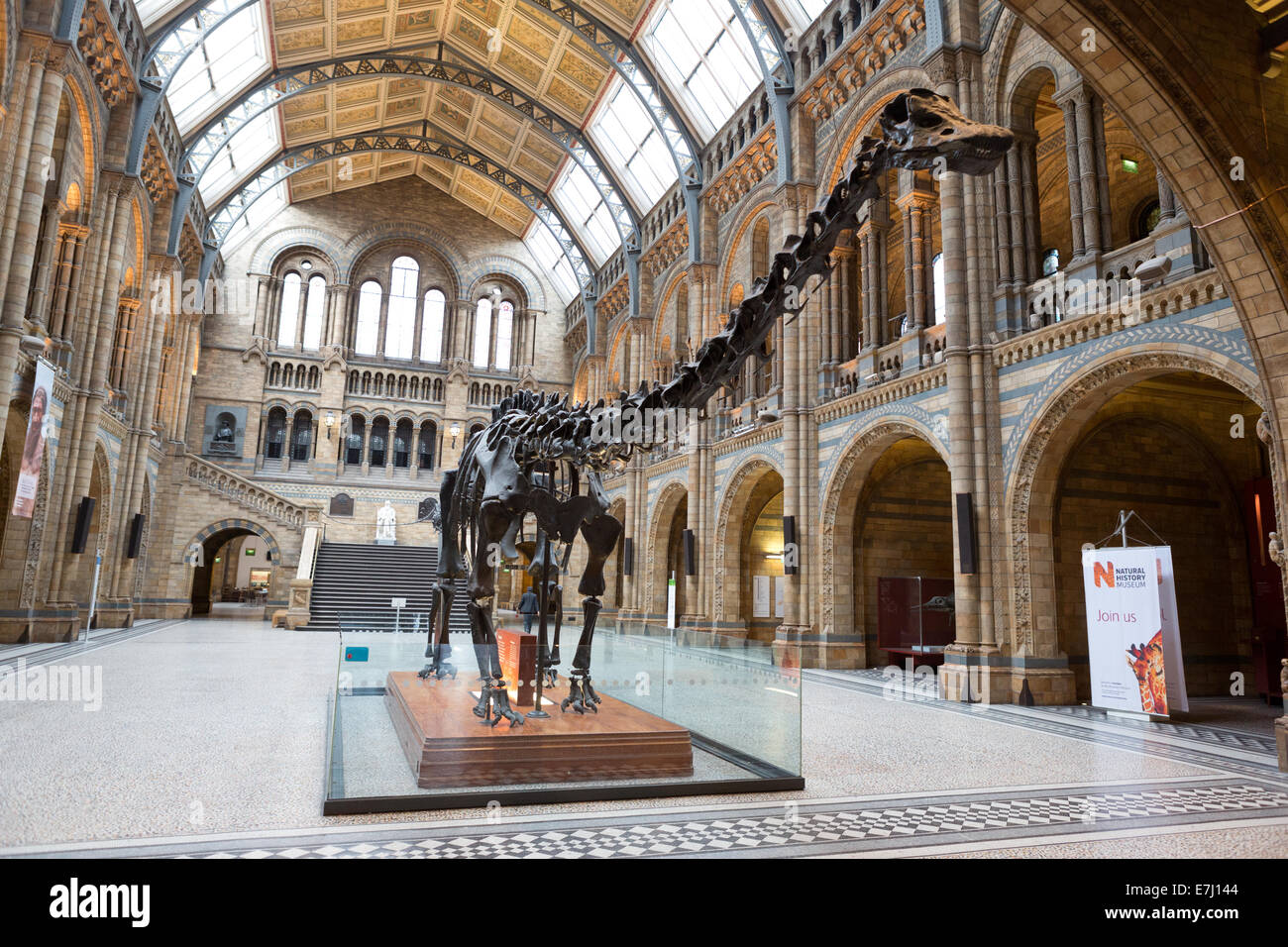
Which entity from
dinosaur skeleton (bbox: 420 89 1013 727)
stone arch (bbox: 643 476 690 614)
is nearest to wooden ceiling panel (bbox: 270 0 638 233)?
stone arch (bbox: 643 476 690 614)

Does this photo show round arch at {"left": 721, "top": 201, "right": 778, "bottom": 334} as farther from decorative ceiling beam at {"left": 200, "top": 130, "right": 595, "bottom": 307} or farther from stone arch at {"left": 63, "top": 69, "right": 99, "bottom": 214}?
stone arch at {"left": 63, "top": 69, "right": 99, "bottom": 214}

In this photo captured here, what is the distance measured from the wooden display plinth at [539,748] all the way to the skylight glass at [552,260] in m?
32.6

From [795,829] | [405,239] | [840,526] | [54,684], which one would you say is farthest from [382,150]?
[795,829]

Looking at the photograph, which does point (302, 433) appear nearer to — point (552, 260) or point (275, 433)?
point (275, 433)

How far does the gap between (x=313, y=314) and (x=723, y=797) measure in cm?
3507

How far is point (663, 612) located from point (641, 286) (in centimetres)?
1167

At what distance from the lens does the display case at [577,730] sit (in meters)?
5.53

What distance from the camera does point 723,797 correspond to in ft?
18.9

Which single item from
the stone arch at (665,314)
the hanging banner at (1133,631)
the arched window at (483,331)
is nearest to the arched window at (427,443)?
the arched window at (483,331)

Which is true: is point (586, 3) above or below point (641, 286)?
above

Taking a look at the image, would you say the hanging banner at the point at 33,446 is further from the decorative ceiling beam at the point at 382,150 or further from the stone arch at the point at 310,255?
the stone arch at the point at 310,255

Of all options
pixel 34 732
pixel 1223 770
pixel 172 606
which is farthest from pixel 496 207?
pixel 1223 770

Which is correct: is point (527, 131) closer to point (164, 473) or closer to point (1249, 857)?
point (164, 473)

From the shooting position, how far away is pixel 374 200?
36.5 meters
